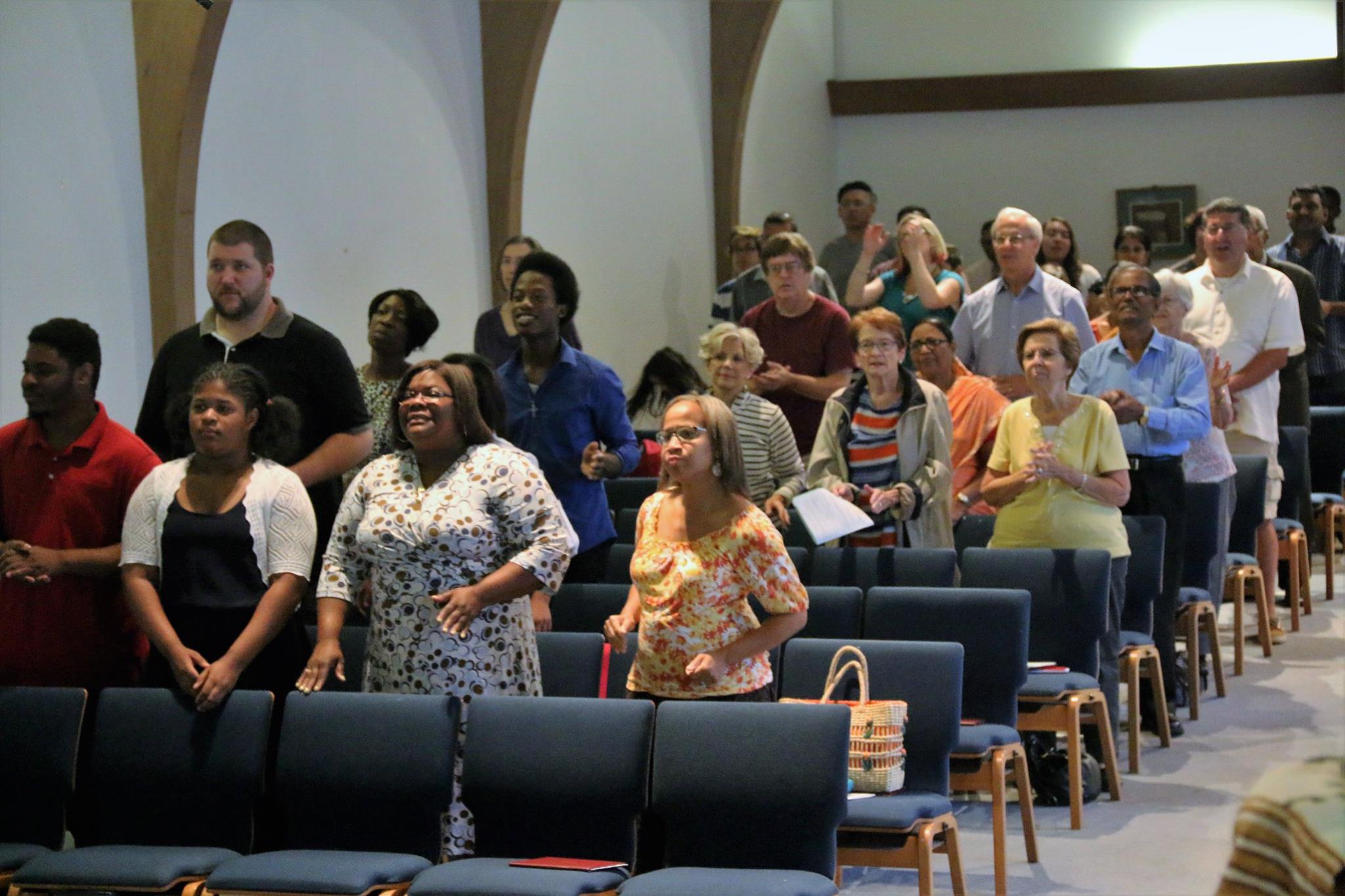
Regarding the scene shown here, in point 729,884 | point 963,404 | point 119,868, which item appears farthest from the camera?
point 963,404

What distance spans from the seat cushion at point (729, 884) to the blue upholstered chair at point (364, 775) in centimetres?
55

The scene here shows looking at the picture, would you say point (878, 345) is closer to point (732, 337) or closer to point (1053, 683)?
point (732, 337)

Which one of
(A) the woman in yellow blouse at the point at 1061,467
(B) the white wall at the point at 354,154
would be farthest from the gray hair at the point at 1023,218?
(B) the white wall at the point at 354,154

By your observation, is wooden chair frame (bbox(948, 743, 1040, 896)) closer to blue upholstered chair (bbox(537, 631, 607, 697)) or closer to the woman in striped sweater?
blue upholstered chair (bbox(537, 631, 607, 697))

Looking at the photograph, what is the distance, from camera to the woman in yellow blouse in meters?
5.34

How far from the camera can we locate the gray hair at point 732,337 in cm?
576

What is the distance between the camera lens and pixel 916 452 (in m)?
5.28

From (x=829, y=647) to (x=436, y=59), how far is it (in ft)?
13.7

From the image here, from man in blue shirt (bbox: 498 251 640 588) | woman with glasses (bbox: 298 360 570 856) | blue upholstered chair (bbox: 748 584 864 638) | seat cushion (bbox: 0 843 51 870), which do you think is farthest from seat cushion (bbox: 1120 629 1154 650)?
seat cushion (bbox: 0 843 51 870)

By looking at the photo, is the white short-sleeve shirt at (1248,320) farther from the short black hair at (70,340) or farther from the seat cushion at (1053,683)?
the short black hair at (70,340)

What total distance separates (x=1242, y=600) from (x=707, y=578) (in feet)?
12.3

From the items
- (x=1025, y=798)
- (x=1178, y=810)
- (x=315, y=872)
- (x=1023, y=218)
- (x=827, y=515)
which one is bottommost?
(x=1178, y=810)

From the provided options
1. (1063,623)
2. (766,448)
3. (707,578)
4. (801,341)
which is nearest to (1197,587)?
(1063,623)

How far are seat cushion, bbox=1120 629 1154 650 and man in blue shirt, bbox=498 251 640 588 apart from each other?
1880mm
